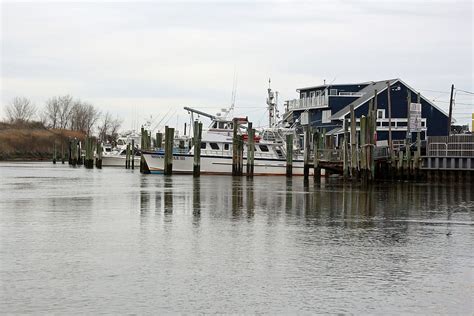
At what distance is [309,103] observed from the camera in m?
88.2

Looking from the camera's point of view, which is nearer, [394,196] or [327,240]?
[327,240]

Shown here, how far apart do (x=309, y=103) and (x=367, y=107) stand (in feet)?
29.6

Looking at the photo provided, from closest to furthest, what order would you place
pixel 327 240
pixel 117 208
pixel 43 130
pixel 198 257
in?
A: 1. pixel 198 257
2. pixel 327 240
3. pixel 117 208
4. pixel 43 130

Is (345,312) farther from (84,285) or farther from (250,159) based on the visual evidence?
(250,159)

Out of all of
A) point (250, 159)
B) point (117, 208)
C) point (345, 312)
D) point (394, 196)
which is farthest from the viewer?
point (250, 159)

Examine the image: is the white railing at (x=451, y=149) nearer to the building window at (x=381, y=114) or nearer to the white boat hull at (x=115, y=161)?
the building window at (x=381, y=114)

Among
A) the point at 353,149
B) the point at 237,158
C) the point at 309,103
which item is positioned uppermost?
the point at 309,103

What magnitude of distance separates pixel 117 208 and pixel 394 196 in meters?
14.0

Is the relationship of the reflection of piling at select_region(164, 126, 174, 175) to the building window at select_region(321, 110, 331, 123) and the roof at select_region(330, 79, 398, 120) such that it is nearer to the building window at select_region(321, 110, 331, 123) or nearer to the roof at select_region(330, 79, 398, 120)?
the roof at select_region(330, 79, 398, 120)

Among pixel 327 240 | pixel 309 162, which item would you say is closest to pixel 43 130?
pixel 309 162

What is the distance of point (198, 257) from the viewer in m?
16.6

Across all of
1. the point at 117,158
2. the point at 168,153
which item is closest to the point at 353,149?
the point at 168,153

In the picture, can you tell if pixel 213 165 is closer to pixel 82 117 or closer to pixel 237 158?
pixel 237 158

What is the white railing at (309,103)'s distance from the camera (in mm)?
85562
